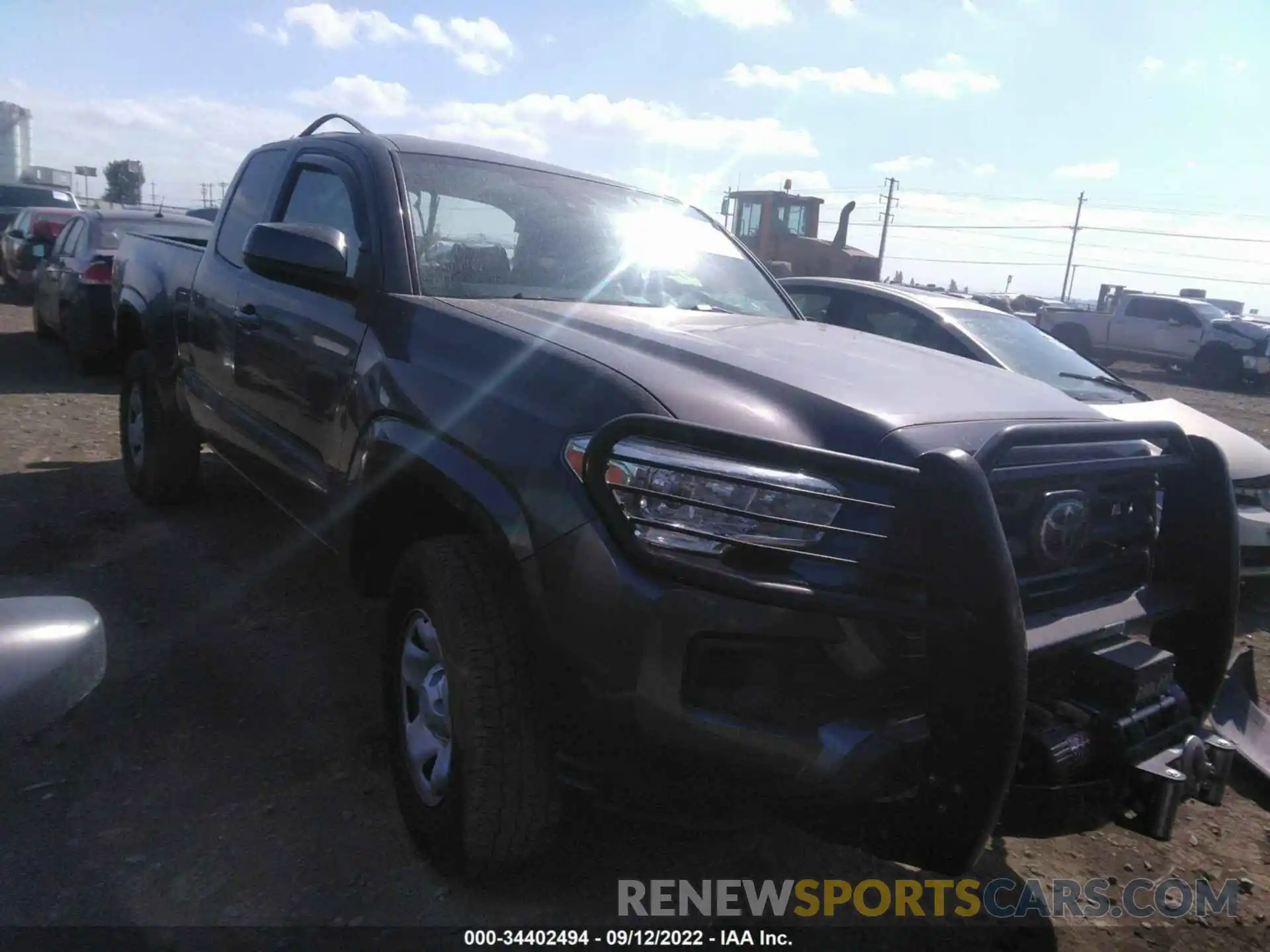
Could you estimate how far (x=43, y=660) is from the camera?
1373 mm

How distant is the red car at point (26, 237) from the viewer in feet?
43.7

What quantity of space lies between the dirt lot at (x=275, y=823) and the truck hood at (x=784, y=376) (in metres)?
0.94

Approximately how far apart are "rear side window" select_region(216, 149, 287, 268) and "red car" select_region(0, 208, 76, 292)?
32.4 feet

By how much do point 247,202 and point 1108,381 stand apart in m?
4.88

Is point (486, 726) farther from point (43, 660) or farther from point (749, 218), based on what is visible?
point (749, 218)

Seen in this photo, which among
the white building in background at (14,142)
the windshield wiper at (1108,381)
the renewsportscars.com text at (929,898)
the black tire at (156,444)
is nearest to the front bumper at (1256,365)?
the windshield wiper at (1108,381)

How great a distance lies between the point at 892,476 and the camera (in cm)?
184

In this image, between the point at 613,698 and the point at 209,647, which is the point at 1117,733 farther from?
the point at 209,647

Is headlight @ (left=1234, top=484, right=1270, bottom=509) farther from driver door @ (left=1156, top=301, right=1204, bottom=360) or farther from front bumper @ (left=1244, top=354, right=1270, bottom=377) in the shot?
driver door @ (left=1156, top=301, right=1204, bottom=360)

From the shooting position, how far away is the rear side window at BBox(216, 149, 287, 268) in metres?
4.17

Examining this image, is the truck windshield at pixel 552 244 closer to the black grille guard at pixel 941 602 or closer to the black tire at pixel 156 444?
the black grille guard at pixel 941 602

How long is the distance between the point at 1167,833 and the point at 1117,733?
226mm

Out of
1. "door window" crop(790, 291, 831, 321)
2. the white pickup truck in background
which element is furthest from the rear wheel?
the white pickup truck in background

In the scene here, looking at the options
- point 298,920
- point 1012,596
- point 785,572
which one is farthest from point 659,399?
point 298,920
